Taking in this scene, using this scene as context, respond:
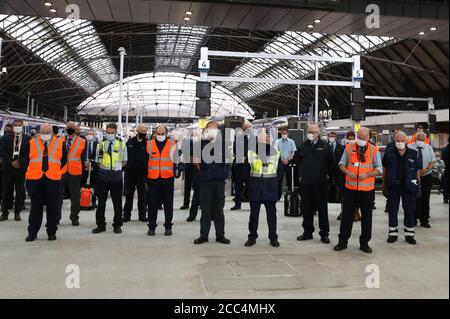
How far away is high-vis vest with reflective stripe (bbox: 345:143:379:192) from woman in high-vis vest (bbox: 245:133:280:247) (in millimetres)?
1010

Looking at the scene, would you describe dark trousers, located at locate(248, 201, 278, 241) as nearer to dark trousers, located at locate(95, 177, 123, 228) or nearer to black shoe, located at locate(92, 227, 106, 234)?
dark trousers, located at locate(95, 177, 123, 228)

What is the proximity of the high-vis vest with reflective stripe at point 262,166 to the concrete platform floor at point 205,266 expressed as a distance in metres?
0.98

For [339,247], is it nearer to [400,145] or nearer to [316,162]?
[316,162]

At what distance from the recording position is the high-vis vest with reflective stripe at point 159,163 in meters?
6.44

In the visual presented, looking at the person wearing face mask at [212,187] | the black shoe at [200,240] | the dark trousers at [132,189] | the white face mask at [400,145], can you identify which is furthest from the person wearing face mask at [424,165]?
the dark trousers at [132,189]

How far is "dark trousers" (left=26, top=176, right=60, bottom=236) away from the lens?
19.5 ft

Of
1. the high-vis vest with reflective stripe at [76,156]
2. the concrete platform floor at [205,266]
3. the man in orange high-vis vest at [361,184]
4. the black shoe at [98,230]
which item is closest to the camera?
the concrete platform floor at [205,266]

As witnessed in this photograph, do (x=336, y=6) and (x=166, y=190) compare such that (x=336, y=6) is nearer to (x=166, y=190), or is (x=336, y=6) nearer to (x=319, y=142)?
(x=319, y=142)

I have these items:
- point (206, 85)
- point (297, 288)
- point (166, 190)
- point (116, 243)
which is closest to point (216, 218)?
point (166, 190)

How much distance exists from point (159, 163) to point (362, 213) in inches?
118

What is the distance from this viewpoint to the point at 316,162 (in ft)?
20.0

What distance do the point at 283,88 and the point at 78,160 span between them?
35.4 meters

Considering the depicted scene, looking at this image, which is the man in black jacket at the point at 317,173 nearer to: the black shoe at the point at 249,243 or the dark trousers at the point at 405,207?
the black shoe at the point at 249,243

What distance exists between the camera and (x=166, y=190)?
21.2 ft
